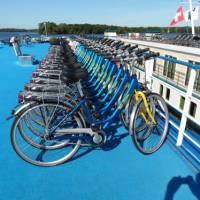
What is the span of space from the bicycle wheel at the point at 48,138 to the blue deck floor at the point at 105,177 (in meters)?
0.11

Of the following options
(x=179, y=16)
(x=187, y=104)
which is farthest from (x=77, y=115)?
(x=179, y=16)

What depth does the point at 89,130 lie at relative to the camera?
2.22 metres

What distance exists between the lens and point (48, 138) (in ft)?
7.16

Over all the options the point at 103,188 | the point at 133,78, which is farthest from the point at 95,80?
A: the point at 103,188

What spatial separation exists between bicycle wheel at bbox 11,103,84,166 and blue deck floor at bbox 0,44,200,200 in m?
0.11

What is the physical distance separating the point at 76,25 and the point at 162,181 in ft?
146

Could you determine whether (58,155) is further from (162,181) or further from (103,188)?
(162,181)

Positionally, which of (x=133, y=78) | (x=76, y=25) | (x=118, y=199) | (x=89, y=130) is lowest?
(x=118, y=199)

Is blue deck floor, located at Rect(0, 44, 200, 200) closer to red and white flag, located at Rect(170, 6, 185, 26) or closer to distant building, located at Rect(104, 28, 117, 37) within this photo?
red and white flag, located at Rect(170, 6, 185, 26)

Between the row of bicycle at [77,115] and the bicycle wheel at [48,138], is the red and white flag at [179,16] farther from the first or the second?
the bicycle wheel at [48,138]

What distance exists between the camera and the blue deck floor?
1.84 meters

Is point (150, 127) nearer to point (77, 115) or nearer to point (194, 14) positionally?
point (77, 115)

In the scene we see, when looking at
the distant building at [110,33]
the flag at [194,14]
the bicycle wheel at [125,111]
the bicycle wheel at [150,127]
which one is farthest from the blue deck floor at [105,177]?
the distant building at [110,33]

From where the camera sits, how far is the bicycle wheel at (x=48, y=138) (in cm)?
210
